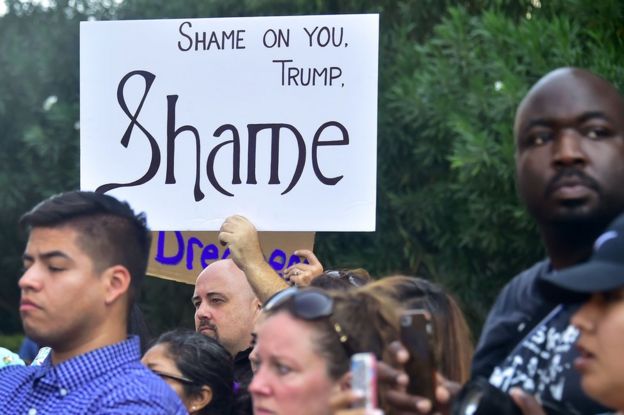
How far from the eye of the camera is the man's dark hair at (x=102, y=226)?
3686mm

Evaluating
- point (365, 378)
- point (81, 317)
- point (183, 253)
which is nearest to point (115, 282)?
point (81, 317)

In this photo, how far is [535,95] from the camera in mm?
3270

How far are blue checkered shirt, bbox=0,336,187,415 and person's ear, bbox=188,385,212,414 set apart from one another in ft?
3.48

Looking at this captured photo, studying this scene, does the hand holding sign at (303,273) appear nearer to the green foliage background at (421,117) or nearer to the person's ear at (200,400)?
the person's ear at (200,400)

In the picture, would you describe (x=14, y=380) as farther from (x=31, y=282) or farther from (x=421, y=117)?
(x=421, y=117)

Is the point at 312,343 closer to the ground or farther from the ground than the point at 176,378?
farther from the ground

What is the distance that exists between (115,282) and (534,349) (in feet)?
3.79

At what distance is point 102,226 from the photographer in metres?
3.73

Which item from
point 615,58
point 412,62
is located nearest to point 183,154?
point 615,58

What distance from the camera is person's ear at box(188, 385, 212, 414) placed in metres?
4.68

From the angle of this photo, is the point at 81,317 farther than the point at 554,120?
Yes

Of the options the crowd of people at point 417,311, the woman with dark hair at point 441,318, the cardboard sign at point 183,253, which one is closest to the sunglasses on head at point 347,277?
the crowd of people at point 417,311

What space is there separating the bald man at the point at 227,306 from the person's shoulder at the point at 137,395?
5.90 ft

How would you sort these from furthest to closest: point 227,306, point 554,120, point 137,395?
point 227,306, point 137,395, point 554,120
